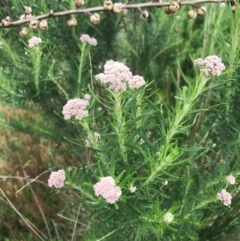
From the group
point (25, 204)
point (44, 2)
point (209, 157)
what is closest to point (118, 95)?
point (44, 2)

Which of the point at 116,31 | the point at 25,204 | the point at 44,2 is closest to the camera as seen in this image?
the point at 44,2

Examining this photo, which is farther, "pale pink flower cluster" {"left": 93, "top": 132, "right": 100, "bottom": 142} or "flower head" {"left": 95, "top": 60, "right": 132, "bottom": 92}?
"pale pink flower cluster" {"left": 93, "top": 132, "right": 100, "bottom": 142}

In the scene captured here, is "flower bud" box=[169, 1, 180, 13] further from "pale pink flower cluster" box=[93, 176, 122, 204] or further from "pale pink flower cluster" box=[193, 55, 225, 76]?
"pale pink flower cluster" box=[93, 176, 122, 204]

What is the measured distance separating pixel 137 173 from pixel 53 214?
1137mm

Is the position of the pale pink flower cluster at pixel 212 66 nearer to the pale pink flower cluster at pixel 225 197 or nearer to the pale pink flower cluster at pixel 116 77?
the pale pink flower cluster at pixel 116 77

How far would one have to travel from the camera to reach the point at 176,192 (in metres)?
1.54

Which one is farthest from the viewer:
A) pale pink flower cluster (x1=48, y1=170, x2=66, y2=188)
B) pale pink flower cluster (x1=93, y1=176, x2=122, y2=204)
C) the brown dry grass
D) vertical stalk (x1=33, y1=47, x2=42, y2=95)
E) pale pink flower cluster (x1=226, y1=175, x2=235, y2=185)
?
the brown dry grass

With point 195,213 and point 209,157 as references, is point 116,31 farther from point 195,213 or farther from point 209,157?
point 195,213

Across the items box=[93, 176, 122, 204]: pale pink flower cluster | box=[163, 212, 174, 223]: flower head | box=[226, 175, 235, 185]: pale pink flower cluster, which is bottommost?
box=[226, 175, 235, 185]: pale pink flower cluster

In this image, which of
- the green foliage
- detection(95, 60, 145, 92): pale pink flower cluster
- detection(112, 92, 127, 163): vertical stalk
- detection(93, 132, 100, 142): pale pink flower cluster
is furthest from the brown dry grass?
detection(95, 60, 145, 92): pale pink flower cluster

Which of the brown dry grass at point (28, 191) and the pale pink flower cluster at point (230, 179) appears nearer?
the pale pink flower cluster at point (230, 179)

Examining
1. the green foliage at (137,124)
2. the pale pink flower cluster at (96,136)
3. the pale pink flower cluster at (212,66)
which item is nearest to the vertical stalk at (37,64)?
the green foliage at (137,124)

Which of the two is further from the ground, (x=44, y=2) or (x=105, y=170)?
(x=44, y=2)

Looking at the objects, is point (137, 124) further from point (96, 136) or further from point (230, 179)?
point (230, 179)
